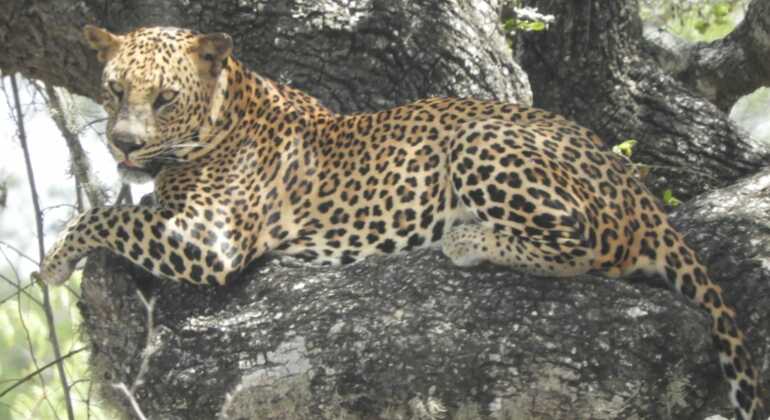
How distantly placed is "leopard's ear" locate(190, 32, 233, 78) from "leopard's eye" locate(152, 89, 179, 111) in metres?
0.28

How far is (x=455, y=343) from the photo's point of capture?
5.92 m

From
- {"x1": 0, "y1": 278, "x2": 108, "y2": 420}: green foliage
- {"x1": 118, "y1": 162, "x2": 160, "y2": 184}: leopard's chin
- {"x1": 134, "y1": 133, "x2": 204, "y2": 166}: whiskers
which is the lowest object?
{"x1": 0, "y1": 278, "x2": 108, "y2": 420}: green foliage

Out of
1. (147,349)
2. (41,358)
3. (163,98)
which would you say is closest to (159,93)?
(163,98)

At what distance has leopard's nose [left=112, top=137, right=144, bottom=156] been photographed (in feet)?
23.4

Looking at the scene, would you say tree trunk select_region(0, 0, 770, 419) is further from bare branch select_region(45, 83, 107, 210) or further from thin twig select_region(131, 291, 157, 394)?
bare branch select_region(45, 83, 107, 210)

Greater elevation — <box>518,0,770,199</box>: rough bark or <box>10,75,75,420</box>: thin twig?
<box>518,0,770,199</box>: rough bark

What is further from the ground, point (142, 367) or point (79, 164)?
point (142, 367)

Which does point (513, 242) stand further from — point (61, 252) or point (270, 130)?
point (61, 252)

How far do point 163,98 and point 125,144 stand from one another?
0.38 metres

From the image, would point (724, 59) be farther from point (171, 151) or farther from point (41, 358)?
point (41, 358)

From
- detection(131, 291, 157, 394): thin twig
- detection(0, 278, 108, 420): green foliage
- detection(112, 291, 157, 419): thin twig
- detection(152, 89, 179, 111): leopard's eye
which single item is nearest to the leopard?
detection(152, 89, 179, 111): leopard's eye

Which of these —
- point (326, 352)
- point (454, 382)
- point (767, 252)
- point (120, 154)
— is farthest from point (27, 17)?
point (767, 252)

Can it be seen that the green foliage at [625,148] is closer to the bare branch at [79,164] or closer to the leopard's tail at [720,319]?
the leopard's tail at [720,319]

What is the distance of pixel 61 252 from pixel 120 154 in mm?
673
